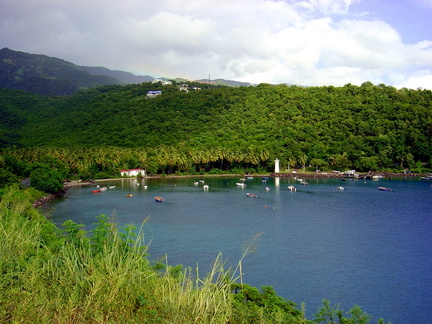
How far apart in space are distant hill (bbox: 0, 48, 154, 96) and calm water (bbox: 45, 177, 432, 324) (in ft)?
424

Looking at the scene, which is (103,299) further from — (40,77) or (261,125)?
(40,77)

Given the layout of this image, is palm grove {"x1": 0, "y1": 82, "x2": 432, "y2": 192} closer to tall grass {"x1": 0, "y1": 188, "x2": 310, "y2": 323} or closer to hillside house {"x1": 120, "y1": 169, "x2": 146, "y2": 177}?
hillside house {"x1": 120, "y1": 169, "x2": 146, "y2": 177}

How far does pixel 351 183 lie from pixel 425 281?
116 feet

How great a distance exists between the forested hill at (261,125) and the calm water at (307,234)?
1718cm

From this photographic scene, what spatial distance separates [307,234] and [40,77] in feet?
559

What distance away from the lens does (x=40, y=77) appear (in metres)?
169

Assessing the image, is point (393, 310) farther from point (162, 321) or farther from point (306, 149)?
point (306, 149)

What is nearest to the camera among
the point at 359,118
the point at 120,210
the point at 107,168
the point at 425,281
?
the point at 425,281

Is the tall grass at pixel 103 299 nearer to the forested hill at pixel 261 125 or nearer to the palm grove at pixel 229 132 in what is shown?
the palm grove at pixel 229 132

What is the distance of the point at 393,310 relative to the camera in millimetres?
15086

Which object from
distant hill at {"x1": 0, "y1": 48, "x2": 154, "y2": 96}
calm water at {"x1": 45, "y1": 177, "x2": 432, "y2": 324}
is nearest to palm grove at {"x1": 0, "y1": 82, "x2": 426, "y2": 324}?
calm water at {"x1": 45, "y1": 177, "x2": 432, "y2": 324}

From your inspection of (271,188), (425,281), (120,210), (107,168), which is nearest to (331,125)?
(271,188)

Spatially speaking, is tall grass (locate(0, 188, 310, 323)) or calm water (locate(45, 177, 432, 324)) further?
calm water (locate(45, 177, 432, 324))

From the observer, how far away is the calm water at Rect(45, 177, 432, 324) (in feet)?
54.8
